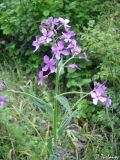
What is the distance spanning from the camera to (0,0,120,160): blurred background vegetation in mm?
2977

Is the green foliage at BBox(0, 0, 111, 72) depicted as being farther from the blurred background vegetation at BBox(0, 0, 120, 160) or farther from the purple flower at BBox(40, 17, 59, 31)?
the purple flower at BBox(40, 17, 59, 31)

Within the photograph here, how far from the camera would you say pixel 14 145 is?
3.05m

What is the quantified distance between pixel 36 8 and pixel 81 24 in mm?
511

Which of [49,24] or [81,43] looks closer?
[49,24]

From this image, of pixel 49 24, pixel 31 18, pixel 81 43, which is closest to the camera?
pixel 49 24

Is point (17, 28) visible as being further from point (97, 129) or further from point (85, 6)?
point (97, 129)

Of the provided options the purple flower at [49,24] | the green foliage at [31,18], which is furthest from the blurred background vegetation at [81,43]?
the purple flower at [49,24]

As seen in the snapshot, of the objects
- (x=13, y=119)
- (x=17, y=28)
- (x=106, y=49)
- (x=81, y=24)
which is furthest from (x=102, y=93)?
(x=17, y=28)

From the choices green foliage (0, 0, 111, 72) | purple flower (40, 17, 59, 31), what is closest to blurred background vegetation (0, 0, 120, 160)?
green foliage (0, 0, 111, 72)

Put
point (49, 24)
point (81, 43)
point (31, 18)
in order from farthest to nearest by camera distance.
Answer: point (31, 18)
point (81, 43)
point (49, 24)

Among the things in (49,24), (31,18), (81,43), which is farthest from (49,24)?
(31,18)

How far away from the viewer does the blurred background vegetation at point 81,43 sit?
2.98 meters

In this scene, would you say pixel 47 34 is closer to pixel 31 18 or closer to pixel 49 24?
pixel 49 24

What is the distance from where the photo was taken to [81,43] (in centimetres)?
375
